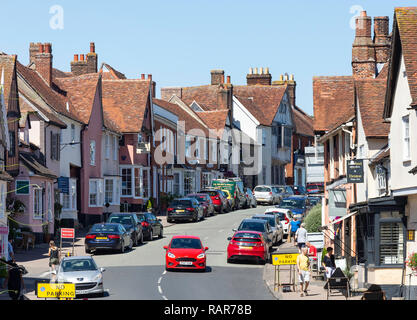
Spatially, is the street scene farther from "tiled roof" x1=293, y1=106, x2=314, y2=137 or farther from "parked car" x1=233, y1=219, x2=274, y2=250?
"tiled roof" x1=293, y1=106, x2=314, y2=137

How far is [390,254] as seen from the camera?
99.8ft

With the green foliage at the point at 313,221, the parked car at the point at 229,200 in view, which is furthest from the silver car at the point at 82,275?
the parked car at the point at 229,200

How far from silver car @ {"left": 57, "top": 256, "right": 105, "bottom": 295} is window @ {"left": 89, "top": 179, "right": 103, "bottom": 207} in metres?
26.6

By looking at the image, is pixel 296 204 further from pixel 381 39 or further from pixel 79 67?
pixel 79 67

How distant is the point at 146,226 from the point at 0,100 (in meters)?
11.5

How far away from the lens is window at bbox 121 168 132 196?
204 feet

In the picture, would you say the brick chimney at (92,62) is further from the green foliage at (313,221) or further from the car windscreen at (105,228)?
the car windscreen at (105,228)

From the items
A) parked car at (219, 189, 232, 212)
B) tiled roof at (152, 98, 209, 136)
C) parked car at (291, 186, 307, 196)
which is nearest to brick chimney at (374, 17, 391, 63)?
parked car at (219, 189, 232, 212)

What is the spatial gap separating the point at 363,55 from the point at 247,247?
10126 millimetres

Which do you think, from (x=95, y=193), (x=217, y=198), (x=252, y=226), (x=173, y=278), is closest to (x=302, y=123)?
(x=217, y=198)

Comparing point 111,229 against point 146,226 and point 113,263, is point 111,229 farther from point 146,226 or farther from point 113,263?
point 146,226

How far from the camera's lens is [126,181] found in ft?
205

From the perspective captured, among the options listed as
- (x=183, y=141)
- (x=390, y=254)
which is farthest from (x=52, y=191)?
(x=183, y=141)
